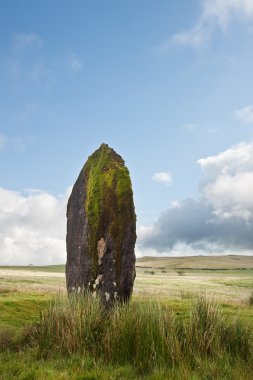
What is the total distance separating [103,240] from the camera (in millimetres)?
16109

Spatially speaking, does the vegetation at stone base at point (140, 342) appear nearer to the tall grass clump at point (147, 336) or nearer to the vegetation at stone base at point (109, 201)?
the tall grass clump at point (147, 336)

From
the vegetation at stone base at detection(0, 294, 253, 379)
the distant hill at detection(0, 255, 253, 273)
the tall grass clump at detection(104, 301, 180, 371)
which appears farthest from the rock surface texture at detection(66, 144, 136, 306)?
the distant hill at detection(0, 255, 253, 273)

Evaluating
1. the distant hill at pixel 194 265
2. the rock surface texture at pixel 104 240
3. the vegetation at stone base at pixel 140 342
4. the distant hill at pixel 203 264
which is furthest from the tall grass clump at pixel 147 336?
the distant hill at pixel 203 264

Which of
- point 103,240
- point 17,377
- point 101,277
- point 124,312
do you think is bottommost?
point 17,377

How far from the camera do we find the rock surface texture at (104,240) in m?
16.0

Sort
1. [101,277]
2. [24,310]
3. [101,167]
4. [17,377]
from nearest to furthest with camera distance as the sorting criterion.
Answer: [17,377], [101,277], [101,167], [24,310]

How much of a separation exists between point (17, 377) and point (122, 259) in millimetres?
6437

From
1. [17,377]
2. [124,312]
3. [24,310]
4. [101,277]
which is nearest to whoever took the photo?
[17,377]

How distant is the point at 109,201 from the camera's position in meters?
16.9

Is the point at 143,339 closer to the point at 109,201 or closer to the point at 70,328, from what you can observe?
the point at 70,328

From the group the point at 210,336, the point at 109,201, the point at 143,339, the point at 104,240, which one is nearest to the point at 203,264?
the point at 109,201

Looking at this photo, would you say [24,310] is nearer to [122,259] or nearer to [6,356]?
[122,259]

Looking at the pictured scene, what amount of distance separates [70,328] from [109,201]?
5479mm

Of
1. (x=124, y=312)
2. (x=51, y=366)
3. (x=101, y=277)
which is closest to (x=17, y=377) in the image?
(x=51, y=366)
